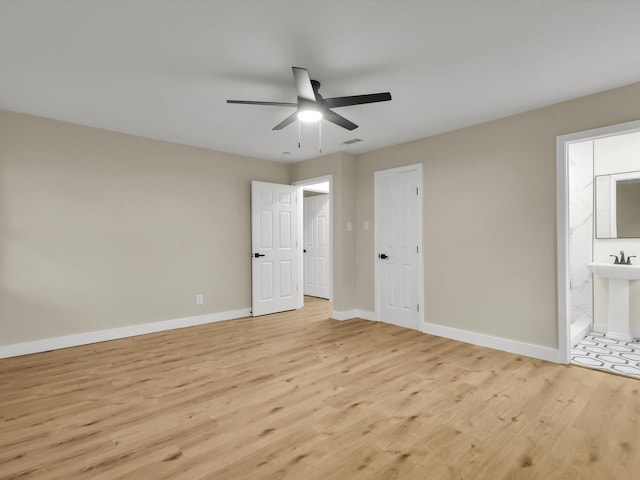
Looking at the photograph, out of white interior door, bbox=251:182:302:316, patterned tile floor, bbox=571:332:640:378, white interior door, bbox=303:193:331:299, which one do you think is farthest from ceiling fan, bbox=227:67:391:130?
white interior door, bbox=303:193:331:299

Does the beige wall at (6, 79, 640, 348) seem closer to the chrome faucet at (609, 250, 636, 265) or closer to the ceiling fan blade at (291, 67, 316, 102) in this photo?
the chrome faucet at (609, 250, 636, 265)

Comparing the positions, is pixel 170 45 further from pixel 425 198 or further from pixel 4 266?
pixel 425 198

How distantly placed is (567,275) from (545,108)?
168 cm

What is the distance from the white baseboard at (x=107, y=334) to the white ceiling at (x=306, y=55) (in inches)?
97.3

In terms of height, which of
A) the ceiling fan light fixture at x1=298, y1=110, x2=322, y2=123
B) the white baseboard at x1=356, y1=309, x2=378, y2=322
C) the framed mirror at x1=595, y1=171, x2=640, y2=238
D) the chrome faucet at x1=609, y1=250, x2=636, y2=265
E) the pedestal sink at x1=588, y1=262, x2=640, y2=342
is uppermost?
the ceiling fan light fixture at x1=298, y1=110, x2=322, y2=123

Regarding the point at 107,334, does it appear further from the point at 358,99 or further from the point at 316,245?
the point at 316,245

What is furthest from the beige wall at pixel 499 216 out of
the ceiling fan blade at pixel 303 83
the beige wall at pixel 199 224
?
the ceiling fan blade at pixel 303 83

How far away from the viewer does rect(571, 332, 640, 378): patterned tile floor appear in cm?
325

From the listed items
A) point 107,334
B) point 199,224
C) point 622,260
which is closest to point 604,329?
point 622,260

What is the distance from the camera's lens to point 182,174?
4809 millimetres

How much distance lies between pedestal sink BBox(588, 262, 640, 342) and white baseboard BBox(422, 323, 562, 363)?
4.81ft

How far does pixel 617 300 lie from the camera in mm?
4102

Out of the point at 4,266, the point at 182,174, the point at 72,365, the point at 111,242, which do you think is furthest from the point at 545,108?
the point at 4,266

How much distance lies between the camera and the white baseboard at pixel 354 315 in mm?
5155
